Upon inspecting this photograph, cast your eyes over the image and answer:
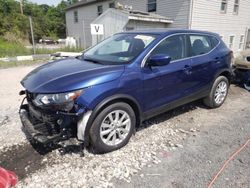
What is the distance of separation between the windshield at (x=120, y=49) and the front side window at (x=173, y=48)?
0.19 m

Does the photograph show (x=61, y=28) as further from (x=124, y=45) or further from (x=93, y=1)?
(x=124, y=45)

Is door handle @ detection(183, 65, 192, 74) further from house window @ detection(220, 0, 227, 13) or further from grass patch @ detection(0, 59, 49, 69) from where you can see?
house window @ detection(220, 0, 227, 13)

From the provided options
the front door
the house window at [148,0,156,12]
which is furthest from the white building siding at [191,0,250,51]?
the front door

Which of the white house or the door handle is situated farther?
the white house

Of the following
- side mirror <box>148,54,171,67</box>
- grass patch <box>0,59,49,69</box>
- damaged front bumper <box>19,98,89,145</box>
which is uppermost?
side mirror <box>148,54,171,67</box>

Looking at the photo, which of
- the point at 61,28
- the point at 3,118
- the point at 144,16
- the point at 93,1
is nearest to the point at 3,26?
the point at 61,28

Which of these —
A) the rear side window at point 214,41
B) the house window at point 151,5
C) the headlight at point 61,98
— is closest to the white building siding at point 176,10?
the house window at point 151,5

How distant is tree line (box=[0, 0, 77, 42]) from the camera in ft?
94.6

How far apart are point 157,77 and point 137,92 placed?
43 centimetres

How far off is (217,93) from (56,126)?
11.6ft

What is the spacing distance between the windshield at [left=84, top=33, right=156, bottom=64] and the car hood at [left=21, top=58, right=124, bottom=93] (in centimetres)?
29

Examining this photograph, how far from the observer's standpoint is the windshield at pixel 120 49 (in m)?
3.40

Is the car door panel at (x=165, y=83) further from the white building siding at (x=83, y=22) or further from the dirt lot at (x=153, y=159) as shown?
the white building siding at (x=83, y=22)

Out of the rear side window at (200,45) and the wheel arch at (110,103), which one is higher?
the rear side window at (200,45)
